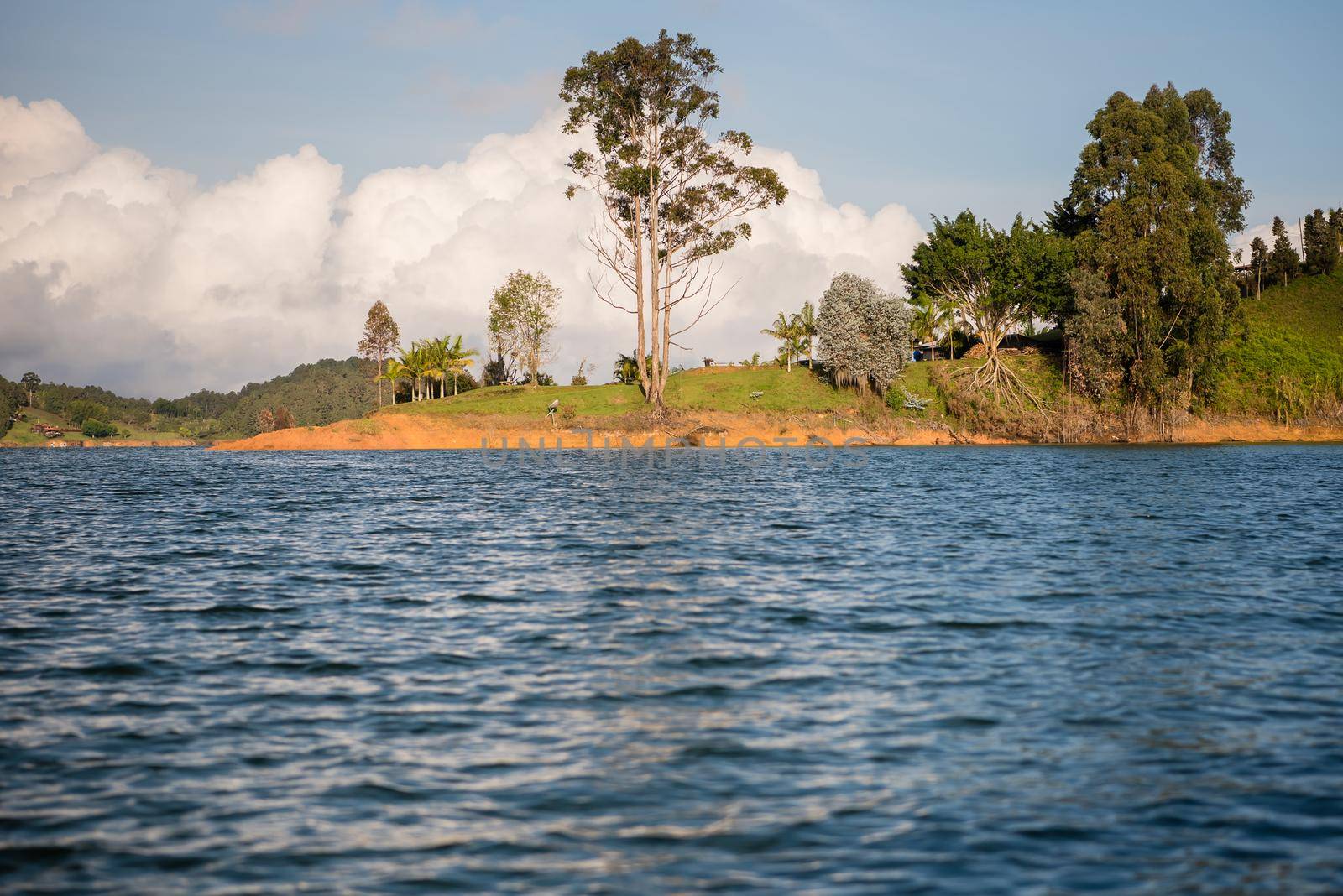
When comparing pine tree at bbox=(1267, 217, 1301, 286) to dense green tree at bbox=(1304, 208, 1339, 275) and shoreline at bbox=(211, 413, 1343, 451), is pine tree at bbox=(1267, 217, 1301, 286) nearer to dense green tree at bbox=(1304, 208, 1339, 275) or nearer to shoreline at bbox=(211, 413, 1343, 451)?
dense green tree at bbox=(1304, 208, 1339, 275)

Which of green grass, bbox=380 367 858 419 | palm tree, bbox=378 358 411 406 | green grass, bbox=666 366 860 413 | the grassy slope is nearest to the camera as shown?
the grassy slope

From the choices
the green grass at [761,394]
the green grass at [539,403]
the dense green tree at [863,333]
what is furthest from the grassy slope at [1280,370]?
the green grass at [539,403]

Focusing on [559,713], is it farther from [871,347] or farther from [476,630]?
[871,347]

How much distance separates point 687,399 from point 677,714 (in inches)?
3527

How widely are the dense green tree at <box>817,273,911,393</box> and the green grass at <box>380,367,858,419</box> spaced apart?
11.5ft

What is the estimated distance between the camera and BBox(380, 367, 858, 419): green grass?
9950cm

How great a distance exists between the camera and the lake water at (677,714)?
8.20m

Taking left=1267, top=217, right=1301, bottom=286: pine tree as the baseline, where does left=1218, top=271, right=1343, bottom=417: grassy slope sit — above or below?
below

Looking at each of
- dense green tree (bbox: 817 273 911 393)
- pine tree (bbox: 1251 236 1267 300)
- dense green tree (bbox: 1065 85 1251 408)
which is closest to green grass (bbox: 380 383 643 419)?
dense green tree (bbox: 817 273 911 393)

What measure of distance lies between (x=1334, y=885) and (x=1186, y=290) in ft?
303

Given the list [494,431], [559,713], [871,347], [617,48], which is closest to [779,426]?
[871,347]

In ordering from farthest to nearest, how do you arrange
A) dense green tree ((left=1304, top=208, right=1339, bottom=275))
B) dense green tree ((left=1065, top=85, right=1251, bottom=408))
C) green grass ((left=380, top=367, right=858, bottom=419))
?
1. dense green tree ((left=1304, top=208, right=1339, bottom=275))
2. green grass ((left=380, top=367, right=858, bottom=419))
3. dense green tree ((left=1065, top=85, right=1251, bottom=408))

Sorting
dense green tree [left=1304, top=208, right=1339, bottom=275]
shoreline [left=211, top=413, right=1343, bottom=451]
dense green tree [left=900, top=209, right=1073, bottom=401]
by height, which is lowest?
shoreline [left=211, top=413, right=1343, bottom=451]

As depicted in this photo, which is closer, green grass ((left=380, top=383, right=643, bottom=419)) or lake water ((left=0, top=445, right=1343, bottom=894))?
lake water ((left=0, top=445, right=1343, bottom=894))
